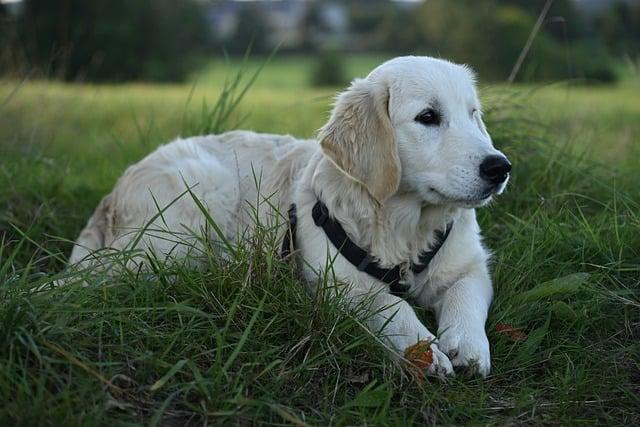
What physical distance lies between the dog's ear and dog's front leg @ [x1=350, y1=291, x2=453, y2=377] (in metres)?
0.45

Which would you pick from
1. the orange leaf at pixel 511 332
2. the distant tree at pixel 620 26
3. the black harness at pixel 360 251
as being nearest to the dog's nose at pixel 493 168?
the black harness at pixel 360 251

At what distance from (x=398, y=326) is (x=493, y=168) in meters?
0.74

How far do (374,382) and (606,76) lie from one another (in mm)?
10683

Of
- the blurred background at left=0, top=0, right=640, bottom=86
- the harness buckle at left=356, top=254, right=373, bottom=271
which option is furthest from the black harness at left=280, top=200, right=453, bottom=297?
the blurred background at left=0, top=0, right=640, bottom=86

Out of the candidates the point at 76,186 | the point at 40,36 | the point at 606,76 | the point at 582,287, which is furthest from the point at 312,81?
the point at 582,287

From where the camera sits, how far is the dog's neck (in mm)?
3215

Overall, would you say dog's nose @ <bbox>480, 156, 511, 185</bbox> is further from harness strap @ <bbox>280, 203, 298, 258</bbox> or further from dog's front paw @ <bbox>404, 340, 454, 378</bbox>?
harness strap @ <bbox>280, 203, 298, 258</bbox>

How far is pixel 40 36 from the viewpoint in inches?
1049

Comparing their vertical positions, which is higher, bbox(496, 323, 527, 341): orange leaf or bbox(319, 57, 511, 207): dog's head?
bbox(319, 57, 511, 207): dog's head

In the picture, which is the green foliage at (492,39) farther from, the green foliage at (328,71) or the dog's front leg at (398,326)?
the dog's front leg at (398,326)

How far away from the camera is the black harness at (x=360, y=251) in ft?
10.4

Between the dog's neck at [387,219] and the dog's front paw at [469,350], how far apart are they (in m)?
0.51

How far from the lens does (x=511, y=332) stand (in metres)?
2.96

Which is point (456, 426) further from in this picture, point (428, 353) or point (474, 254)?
point (474, 254)
